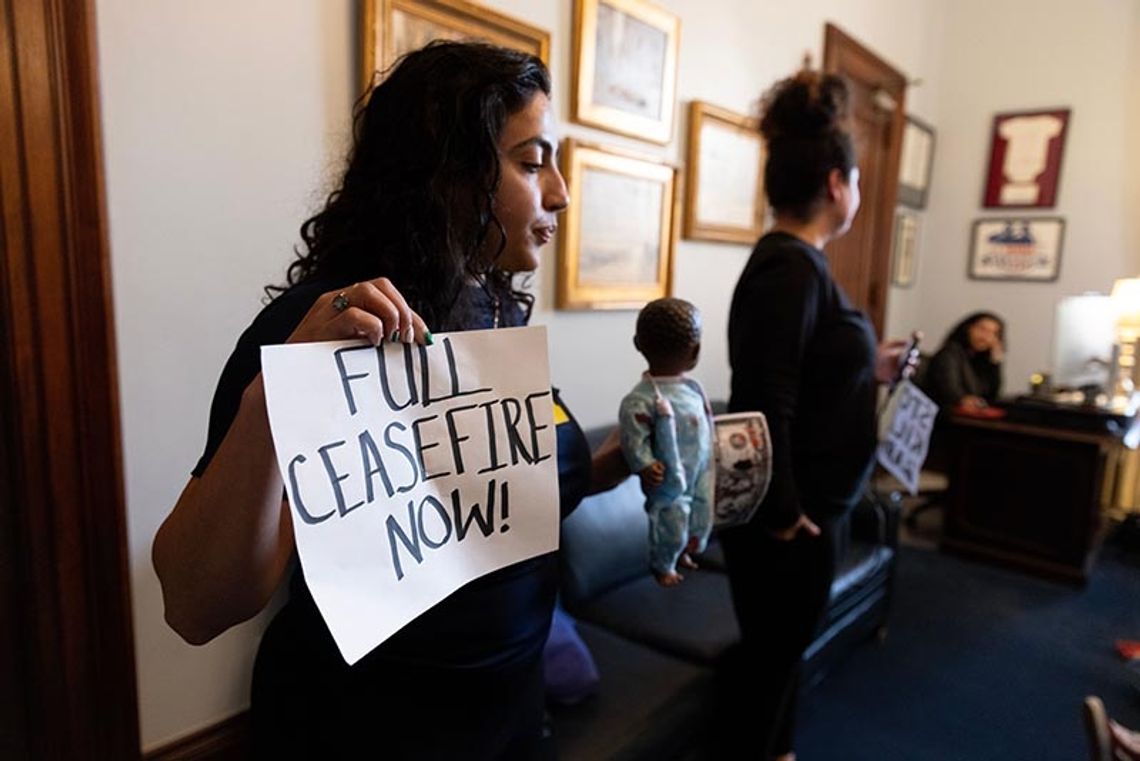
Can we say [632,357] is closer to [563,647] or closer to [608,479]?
[563,647]

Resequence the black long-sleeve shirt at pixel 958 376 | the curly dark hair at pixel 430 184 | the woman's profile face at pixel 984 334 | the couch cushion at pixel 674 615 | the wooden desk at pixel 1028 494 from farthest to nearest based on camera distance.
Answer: the woman's profile face at pixel 984 334, the black long-sleeve shirt at pixel 958 376, the wooden desk at pixel 1028 494, the couch cushion at pixel 674 615, the curly dark hair at pixel 430 184

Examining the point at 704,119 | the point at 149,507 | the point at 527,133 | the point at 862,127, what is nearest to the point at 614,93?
the point at 704,119

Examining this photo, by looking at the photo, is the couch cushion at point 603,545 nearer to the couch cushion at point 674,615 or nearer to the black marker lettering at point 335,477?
the couch cushion at point 674,615

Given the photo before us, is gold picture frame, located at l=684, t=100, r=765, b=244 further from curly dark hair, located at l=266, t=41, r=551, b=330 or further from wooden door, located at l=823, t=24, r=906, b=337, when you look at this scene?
curly dark hair, located at l=266, t=41, r=551, b=330

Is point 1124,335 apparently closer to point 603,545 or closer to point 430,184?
point 603,545

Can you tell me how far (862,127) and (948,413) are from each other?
1527mm

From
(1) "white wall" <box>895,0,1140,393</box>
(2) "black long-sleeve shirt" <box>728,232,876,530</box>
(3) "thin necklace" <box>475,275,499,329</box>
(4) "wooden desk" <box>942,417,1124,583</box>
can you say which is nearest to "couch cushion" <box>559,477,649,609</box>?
(2) "black long-sleeve shirt" <box>728,232,876,530</box>

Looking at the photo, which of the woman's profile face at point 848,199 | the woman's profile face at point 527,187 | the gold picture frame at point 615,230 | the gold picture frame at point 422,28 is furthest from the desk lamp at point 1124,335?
the woman's profile face at point 527,187

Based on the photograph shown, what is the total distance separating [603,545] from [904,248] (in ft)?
10.4

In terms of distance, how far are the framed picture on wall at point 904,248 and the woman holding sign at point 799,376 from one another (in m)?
2.89

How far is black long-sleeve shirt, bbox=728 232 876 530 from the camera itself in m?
1.23

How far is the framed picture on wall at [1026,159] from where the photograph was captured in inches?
156

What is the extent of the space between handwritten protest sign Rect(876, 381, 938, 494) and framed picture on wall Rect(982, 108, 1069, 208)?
328 centimetres

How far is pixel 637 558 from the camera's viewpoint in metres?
2.04
